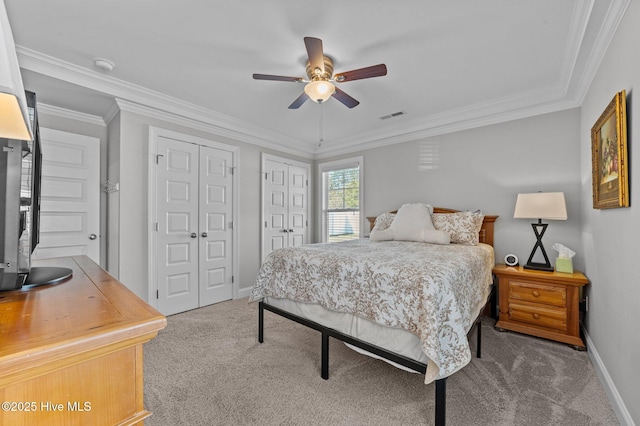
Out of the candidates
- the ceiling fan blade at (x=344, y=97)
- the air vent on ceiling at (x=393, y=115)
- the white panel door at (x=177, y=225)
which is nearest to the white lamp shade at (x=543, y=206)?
the air vent on ceiling at (x=393, y=115)

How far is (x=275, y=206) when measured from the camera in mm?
4625

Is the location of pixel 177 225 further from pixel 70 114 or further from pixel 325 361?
Answer: pixel 325 361

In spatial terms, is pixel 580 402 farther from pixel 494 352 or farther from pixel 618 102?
→ pixel 618 102

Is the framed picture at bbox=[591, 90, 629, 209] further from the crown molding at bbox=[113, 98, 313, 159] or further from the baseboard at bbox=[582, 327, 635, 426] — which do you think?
the crown molding at bbox=[113, 98, 313, 159]

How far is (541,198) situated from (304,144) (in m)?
3.48

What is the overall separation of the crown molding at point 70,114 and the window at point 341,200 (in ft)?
10.8

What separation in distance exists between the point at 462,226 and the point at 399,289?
198 cm

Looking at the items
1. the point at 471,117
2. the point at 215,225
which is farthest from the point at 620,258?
the point at 215,225

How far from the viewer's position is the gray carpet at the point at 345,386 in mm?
1674

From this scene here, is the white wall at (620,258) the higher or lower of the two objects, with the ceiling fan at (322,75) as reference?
lower

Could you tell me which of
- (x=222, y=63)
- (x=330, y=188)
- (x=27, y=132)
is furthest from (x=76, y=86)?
(x=330, y=188)

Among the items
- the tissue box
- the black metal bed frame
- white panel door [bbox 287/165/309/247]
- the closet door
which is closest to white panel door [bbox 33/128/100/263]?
the closet door

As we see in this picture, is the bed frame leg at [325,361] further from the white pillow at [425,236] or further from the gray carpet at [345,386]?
the white pillow at [425,236]

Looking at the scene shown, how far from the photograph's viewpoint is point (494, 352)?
2.43 m
